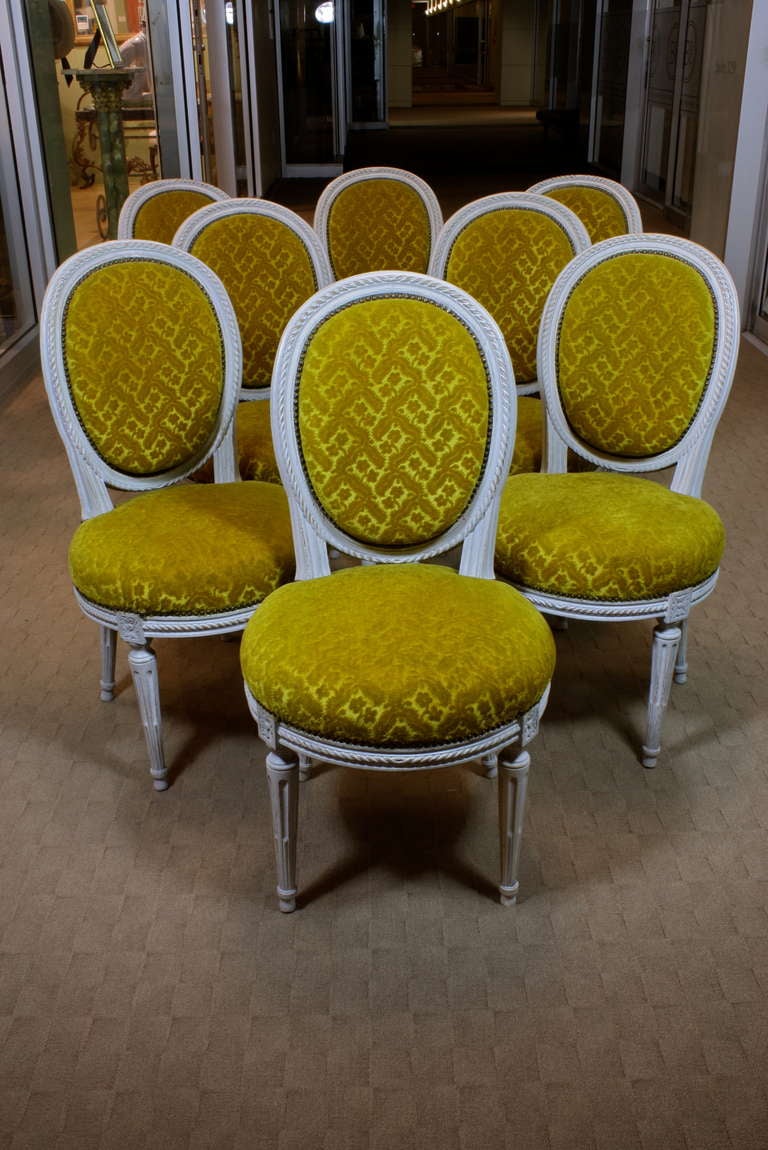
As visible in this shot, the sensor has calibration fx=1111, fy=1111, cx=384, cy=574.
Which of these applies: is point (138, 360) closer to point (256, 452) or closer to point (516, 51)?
point (256, 452)

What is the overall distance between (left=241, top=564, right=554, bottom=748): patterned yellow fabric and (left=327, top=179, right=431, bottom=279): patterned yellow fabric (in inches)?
77.1

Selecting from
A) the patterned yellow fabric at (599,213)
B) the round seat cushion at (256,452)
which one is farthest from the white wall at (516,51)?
the round seat cushion at (256,452)

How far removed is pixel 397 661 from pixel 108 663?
1.09 m

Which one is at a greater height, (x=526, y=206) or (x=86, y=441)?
(x=526, y=206)

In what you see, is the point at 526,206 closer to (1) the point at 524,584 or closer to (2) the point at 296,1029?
(1) the point at 524,584

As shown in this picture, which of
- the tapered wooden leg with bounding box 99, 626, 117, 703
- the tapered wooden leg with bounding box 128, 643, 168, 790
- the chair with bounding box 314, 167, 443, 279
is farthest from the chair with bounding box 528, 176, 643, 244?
the tapered wooden leg with bounding box 128, 643, 168, 790

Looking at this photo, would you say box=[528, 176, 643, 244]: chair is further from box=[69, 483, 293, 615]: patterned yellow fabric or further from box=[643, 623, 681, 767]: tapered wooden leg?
box=[69, 483, 293, 615]: patterned yellow fabric

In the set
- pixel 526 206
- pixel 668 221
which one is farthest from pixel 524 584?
pixel 668 221

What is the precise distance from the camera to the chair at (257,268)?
275cm

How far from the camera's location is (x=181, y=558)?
2006 millimetres

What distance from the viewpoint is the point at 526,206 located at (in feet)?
9.37

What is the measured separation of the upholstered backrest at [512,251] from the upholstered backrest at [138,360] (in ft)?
2.71

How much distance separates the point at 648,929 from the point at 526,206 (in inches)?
72.6

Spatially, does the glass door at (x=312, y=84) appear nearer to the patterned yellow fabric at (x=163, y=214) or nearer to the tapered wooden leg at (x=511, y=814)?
the patterned yellow fabric at (x=163, y=214)
